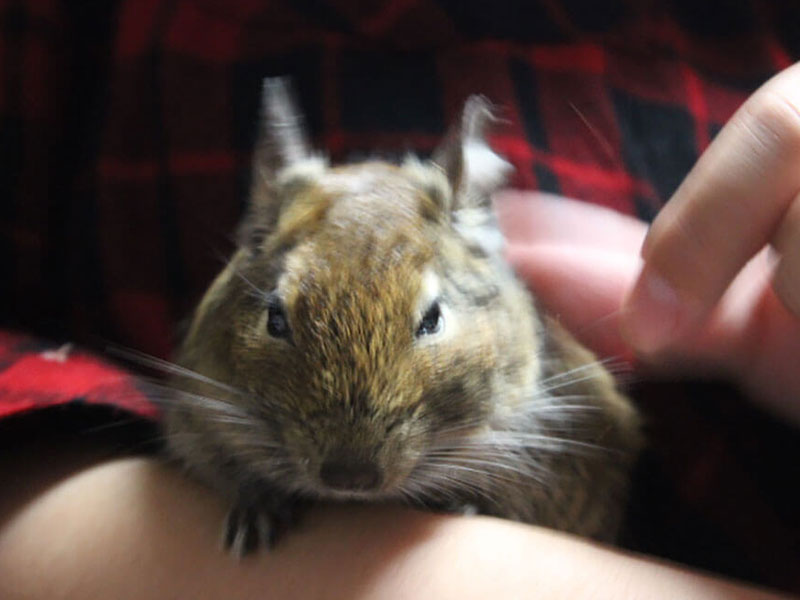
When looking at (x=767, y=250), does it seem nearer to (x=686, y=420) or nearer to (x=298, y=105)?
(x=686, y=420)

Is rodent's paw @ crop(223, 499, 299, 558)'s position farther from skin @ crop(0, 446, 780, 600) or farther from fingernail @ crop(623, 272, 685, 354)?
fingernail @ crop(623, 272, 685, 354)

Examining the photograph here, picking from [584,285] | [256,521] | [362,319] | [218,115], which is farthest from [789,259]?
[218,115]

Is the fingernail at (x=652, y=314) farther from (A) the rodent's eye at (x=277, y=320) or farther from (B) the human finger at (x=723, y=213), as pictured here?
(A) the rodent's eye at (x=277, y=320)

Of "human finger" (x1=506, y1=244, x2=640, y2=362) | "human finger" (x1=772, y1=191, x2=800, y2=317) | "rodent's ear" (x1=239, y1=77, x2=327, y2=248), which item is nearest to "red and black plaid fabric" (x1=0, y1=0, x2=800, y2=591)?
"human finger" (x1=506, y1=244, x2=640, y2=362)

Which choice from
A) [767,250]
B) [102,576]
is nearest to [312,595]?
[102,576]

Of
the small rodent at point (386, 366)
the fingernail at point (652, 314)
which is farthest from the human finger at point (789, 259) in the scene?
the small rodent at point (386, 366)

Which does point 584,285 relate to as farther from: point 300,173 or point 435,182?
point 300,173
